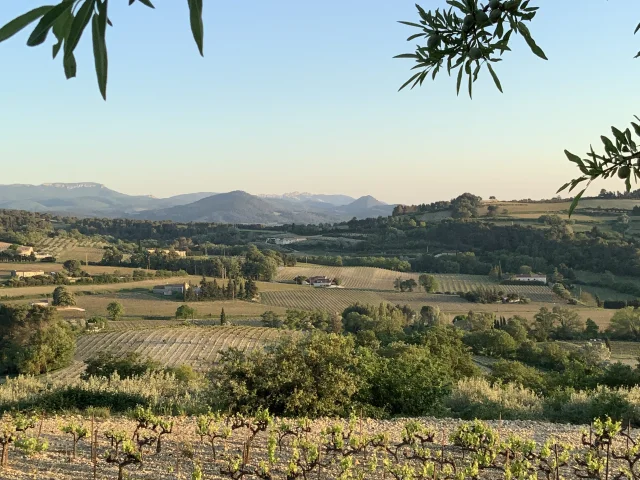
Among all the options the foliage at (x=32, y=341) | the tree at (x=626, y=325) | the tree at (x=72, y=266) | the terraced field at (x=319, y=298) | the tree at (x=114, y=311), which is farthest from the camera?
the tree at (x=72, y=266)

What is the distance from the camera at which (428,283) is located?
62.5 metres

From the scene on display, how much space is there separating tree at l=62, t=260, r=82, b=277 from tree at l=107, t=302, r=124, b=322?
1724 centimetres

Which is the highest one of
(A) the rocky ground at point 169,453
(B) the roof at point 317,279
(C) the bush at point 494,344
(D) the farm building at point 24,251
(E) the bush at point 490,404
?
(A) the rocky ground at point 169,453

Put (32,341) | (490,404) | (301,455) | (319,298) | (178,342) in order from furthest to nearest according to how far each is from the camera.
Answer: (319,298) < (178,342) < (32,341) < (490,404) < (301,455)

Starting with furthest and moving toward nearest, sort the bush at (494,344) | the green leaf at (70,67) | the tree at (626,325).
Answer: the tree at (626,325)
the bush at (494,344)
the green leaf at (70,67)

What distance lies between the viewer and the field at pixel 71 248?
76.1m

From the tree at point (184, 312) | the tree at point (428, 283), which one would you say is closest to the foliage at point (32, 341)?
the tree at point (184, 312)

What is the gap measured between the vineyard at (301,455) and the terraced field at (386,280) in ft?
172

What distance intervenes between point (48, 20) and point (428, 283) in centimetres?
6279

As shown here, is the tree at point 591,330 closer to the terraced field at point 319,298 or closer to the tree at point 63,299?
the terraced field at point 319,298

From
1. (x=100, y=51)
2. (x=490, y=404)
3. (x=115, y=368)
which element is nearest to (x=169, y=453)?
(x=490, y=404)

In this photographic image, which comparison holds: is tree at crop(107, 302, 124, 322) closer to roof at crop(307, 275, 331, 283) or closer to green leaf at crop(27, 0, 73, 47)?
roof at crop(307, 275, 331, 283)

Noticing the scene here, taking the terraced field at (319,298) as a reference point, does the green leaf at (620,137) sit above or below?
above

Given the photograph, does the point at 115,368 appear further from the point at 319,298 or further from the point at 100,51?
the point at 319,298
